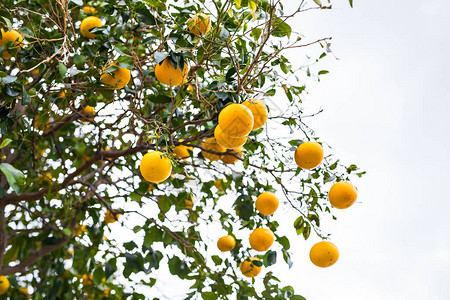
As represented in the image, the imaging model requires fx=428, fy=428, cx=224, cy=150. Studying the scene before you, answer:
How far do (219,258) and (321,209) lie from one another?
63 cm

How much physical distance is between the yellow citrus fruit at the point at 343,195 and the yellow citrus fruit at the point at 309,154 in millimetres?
137

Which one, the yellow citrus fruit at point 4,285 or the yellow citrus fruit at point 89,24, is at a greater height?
the yellow citrus fruit at point 89,24

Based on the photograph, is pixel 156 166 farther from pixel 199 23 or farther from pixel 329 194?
pixel 329 194

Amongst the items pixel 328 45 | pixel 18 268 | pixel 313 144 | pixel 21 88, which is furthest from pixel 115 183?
pixel 328 45

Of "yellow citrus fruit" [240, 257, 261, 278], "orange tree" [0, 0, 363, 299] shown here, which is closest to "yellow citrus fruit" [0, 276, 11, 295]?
"orange tree" [0, 0, 363, 299]

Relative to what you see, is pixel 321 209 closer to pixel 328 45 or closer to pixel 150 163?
pixel 328 45

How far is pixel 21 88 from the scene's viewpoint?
133 cm

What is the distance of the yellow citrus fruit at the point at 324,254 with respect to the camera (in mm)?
1576

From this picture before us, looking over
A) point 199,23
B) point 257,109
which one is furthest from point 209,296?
point 199,23

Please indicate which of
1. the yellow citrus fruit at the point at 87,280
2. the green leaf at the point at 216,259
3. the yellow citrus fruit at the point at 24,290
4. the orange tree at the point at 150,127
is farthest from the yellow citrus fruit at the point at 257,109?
the yellow citrus fruit at the point at 24,290

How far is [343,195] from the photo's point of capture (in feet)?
4.97

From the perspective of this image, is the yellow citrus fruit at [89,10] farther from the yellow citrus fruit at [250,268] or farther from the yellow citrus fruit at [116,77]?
the yellow citrus fruit at [250,268]

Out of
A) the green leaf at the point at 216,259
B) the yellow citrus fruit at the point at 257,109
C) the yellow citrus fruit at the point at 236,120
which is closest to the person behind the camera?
the yellow citrus fruit at the point at 236,120

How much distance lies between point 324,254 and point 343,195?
0.24 meters
